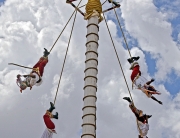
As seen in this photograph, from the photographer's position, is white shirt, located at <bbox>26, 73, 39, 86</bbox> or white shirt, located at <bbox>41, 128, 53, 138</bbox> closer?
white shirt, located at <bbox>41, 128, 53, 138</bbox>

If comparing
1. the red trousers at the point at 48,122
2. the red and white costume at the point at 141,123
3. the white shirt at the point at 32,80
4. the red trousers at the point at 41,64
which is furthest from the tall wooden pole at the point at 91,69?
the white shirt at the point at 32,80

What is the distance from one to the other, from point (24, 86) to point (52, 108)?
1784mm

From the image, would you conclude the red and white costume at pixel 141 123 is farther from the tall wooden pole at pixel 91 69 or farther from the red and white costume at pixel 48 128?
the red and white costume at pixel 48 128

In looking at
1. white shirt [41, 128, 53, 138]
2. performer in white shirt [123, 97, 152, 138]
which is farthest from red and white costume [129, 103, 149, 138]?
white shirt [41, 128, 53, 138]

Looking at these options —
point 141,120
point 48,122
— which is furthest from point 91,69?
point 141,120

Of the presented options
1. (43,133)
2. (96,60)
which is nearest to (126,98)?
(96,60)

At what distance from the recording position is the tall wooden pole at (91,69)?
17.4 meters

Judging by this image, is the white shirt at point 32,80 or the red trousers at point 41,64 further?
the red trousers at point 41,64

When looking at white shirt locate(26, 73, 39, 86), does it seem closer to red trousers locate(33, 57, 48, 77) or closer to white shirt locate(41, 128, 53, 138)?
red trousers locate(33, 57, 48, 77)

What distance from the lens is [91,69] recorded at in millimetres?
18938

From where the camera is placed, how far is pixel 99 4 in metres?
21.5

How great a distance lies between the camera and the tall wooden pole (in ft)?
57.2

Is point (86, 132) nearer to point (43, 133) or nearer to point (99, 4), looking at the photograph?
point (43, 133)

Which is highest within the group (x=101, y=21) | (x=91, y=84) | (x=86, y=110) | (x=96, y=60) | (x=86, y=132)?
(x=101, y=21)
